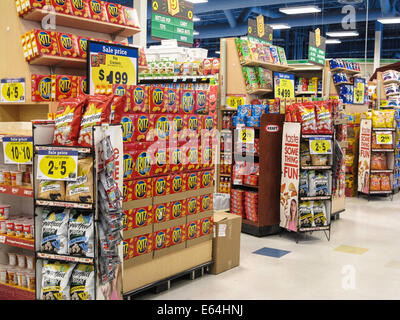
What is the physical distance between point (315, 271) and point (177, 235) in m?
1.69

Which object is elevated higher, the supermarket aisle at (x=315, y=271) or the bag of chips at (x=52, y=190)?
the bag of chips at (x=52, y=190)

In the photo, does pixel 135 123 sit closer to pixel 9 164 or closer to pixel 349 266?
pixel 9 164

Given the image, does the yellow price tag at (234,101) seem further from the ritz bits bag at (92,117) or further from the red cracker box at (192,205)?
the ritz bits bag at (92,117)

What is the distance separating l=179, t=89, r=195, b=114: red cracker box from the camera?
4.58 meters

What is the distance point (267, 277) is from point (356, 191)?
619 cm

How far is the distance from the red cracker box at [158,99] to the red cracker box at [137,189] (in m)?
0.66

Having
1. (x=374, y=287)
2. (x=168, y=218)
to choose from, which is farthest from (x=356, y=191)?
(x=168, y=218)

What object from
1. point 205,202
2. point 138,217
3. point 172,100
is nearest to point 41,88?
point 172,100

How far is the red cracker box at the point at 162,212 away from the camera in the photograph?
13.9 feet

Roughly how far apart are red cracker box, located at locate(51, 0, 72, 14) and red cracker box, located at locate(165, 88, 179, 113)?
4.55ft

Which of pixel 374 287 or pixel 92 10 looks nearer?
pixel 374 287

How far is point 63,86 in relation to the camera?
15.3ft

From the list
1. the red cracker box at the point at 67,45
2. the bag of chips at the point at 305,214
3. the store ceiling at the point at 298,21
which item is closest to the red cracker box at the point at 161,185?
the red cracker box at the point at 67,45

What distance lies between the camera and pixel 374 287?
4.63 m
